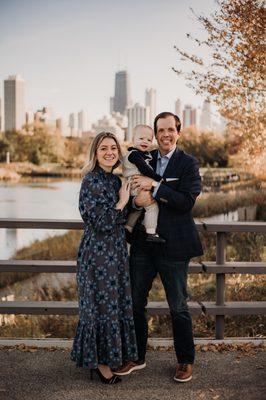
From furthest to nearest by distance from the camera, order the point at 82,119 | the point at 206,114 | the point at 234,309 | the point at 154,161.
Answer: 1. the point at 82,119
2. the point at 206,114
3. the point at 234,309
4. the point at 154,161

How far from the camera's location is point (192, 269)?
4.83 meters

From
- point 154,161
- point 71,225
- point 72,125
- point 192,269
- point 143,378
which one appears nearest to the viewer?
point 154,161

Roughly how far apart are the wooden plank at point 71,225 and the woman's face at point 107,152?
79 centimetres

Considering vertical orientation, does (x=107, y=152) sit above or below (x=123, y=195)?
above

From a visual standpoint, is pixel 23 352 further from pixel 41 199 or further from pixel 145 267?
pixel 41 199

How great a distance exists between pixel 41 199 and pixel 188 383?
30288mm

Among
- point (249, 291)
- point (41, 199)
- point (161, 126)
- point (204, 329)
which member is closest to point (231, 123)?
point (249, 291)

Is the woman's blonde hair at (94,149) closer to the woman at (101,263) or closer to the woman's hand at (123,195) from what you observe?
the woman at (101,263)

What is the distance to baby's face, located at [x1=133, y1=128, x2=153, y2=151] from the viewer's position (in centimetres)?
400

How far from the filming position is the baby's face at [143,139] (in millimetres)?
3996

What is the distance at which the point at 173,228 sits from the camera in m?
4.05

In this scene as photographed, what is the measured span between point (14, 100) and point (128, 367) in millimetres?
140895

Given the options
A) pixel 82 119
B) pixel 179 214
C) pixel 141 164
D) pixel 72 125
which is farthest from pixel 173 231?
pixel 82 119

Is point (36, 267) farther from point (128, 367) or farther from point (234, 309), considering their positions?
point (234, 309)
